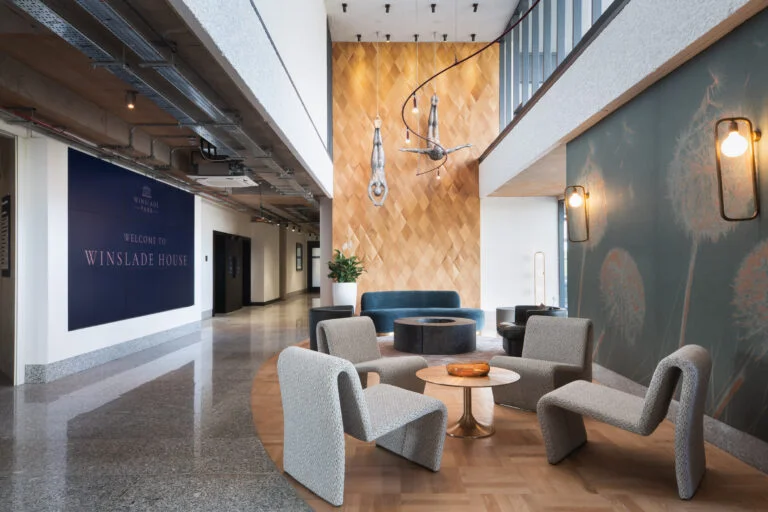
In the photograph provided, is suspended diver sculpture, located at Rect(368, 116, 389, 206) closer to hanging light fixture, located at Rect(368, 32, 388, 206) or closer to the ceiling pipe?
hanging light fixture, located at Rect(368, 32, 388, 206)

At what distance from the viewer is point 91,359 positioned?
6.13 metres

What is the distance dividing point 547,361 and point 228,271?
10.5 m

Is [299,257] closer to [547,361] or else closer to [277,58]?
[277,58]

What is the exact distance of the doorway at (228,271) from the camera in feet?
41.9

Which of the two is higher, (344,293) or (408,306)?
(344,293)

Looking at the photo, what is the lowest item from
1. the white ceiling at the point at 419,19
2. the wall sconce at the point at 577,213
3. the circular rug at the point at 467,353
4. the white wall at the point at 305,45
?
the circular rug at the point at 467,353

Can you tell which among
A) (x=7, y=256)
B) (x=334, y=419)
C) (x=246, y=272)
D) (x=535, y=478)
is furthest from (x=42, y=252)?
(x=246, y=272)

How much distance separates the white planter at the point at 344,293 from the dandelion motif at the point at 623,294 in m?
5.25

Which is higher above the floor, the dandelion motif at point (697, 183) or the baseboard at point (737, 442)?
the dandelion motif at point (697, 183)

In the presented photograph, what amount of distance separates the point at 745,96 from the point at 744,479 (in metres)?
2.28

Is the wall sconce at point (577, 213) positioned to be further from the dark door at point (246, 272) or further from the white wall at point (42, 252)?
the dark door at point (246, 272)

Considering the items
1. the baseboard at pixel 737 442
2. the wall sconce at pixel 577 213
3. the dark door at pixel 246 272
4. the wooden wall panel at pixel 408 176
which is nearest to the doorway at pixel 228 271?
the dark door at pixel 246 272

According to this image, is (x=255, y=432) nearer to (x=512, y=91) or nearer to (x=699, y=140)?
(x=699, y=140)

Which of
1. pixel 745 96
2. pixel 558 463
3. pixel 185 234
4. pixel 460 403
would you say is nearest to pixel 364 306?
pixel 185 234
